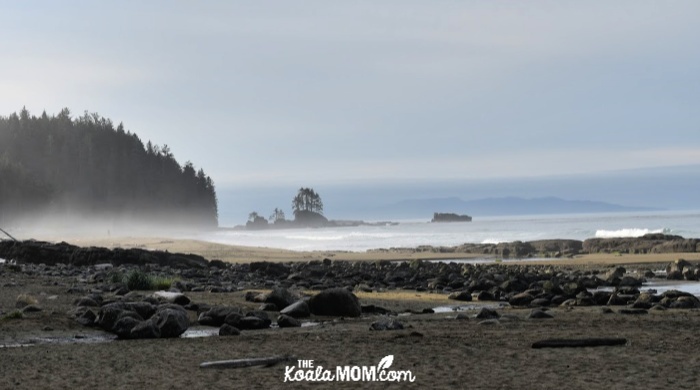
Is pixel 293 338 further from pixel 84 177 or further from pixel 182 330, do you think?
pixel 84 177

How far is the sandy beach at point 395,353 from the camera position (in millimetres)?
8602

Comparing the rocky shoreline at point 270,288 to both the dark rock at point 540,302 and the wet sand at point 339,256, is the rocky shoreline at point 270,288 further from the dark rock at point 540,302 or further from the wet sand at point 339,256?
the wet sand at point 339,256

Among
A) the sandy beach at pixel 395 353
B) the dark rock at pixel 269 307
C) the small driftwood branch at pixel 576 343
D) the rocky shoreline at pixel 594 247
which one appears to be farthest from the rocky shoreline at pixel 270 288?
the small driftwood branch at pixel 576 343

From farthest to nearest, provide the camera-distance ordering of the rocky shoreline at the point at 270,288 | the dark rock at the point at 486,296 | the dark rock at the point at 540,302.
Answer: the dark rock at the point at 486,296 < the dark rock at the point at 540,302 < the rocky shoreline at the point at 270,288

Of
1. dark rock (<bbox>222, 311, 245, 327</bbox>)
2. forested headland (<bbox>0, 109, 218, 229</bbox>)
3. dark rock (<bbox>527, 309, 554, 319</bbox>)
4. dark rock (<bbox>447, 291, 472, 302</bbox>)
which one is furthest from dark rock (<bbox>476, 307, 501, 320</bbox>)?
forested headland (<bbox>0, 109, 218, 229</bbox>)

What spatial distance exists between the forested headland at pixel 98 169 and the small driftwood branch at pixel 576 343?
4127 inches

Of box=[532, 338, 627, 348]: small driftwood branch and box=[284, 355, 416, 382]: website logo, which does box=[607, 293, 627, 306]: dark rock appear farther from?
box=[284, 355, 416, 382]: website logo

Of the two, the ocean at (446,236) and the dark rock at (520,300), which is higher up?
the ocean at (446,236)

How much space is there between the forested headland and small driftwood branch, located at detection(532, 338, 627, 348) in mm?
104821

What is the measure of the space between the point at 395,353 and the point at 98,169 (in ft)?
448

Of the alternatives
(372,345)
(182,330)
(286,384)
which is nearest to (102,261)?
(182,330)

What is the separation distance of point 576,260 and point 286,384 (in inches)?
1318

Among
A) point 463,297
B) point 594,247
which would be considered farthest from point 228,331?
point 594,247

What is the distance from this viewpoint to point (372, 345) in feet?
36.6
